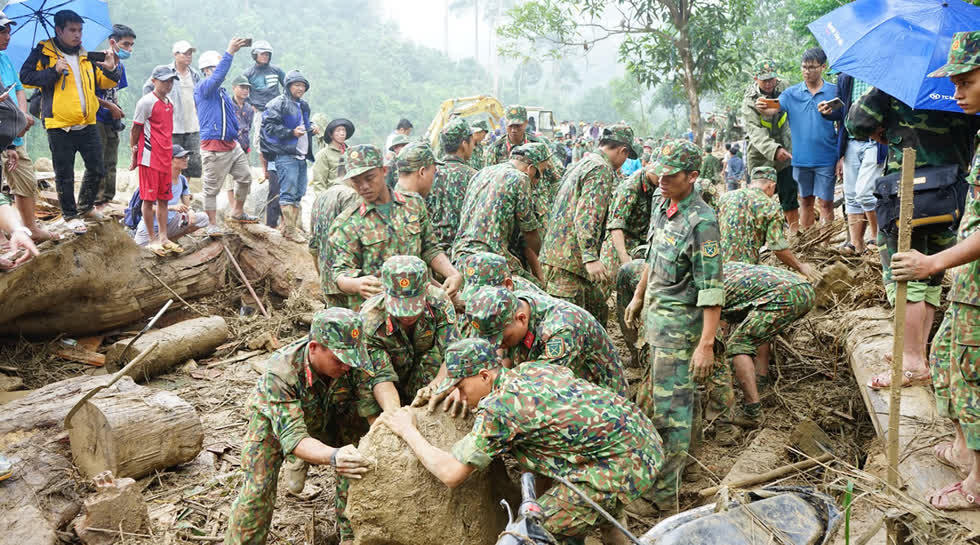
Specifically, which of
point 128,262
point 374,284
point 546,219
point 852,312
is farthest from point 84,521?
point 852,312

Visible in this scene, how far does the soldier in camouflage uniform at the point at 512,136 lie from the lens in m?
8.61

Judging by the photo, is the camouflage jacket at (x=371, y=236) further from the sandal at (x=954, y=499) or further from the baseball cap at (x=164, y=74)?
the baseball cap at (x=164, y=74)

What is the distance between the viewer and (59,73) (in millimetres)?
7273

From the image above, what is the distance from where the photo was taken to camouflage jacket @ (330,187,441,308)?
5.61 m

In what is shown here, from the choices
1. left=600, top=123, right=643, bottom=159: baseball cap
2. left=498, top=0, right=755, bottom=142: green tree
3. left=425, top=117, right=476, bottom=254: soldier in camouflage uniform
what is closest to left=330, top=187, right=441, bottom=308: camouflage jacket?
left=425, top=117, right=476, bottom=254: soldier in camouflage uniform

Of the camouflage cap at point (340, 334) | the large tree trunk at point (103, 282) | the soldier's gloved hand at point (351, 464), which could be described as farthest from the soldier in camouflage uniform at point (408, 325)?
the large tree trunk at point (103, 282)

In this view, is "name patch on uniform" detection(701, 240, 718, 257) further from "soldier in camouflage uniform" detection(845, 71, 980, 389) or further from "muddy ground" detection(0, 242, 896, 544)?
"muddy ground" detection(0, 242, 896, 544)

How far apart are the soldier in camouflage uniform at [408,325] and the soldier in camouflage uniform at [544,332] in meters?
0.25

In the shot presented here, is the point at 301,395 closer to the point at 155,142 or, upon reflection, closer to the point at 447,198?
the point at 447,198

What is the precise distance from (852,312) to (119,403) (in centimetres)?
622

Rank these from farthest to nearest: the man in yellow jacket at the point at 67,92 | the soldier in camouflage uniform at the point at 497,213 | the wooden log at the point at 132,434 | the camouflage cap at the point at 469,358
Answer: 1. the man in yellow jacket at the point at 67,92
2. the soldier in camouflage uniform at the point at 497,213
3. the wooden log at the point at 132,434
4. the camouflage cap at the point at 469,358

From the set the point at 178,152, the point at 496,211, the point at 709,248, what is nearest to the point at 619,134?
the point at 496,211

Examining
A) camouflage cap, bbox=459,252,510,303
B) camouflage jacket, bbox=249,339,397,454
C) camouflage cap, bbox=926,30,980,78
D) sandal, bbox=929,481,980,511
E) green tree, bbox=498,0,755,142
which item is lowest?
sandal, bbox=929,481,980,511

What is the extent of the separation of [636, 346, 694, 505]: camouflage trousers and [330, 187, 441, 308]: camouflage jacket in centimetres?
214
